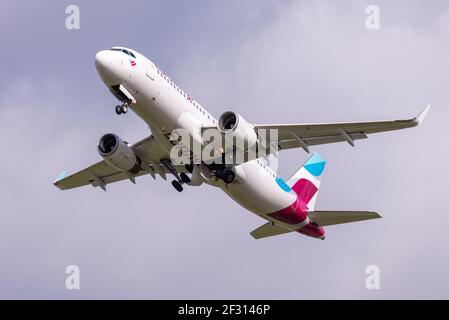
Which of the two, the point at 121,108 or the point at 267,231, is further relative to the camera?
the point at 267,231

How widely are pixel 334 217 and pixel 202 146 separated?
32.9 ft

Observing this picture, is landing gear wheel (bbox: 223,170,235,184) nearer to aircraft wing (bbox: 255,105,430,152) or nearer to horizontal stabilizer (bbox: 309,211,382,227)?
aircraft wing (bbox: 255,105,430,152)

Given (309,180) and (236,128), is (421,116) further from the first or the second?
(309,180)

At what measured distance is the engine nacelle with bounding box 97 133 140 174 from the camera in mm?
43750

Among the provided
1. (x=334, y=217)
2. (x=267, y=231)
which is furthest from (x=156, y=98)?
(x=334, y=217)

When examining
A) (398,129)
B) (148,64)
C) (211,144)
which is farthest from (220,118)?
(398,129)

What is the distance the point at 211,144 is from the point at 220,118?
4.34ft

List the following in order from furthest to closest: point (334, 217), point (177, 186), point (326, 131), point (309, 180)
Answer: point (309, 180), point (334, 217), point (177, 186), point (326, 131)

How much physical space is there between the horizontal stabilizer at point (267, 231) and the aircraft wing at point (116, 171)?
5.97 m

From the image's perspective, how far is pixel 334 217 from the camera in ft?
157

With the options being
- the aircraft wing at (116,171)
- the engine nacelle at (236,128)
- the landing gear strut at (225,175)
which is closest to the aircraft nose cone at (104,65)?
the engine nacelle at (236,128)

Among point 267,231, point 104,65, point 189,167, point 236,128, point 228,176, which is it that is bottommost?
point 267,231

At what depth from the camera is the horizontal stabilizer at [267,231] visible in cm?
4888

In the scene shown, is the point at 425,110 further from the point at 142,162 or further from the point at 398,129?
A: the point at 142,162
